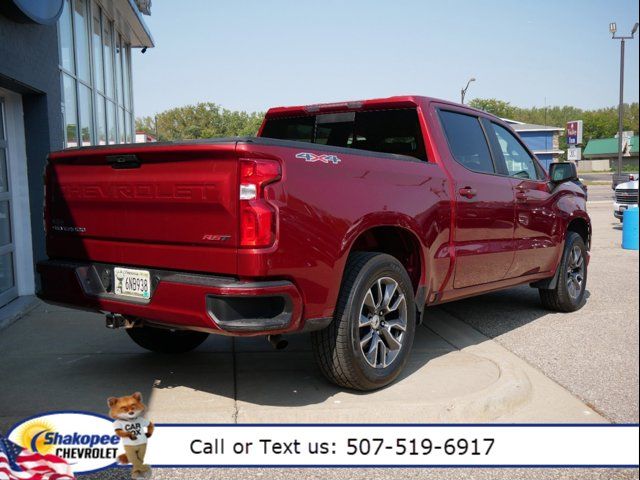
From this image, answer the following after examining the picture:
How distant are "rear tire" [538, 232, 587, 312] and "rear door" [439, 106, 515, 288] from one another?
1.29 m

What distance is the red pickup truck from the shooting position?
3398 millimetres

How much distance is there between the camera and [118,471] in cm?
319

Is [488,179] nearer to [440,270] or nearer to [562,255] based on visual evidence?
[440,270]

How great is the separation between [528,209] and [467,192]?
122 centimetres

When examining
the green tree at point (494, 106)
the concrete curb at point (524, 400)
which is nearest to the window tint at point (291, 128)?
the concrete curb at point (524, 400)

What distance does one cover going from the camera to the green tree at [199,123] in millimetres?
71188

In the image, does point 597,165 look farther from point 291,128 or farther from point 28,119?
point 28,119

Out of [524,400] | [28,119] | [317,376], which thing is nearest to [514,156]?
[524,400]

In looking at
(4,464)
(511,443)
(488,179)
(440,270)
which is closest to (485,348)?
(440,270)

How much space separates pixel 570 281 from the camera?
6852 millimetres

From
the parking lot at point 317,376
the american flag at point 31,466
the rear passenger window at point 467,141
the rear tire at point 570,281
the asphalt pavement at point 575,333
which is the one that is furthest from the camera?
the rear tire at point 570,281

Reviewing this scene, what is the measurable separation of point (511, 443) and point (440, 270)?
5.81ft

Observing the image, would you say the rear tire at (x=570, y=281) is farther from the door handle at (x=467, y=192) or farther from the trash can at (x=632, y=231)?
the trash can at (x=632, y=231)

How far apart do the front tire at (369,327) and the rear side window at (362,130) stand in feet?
3.95
